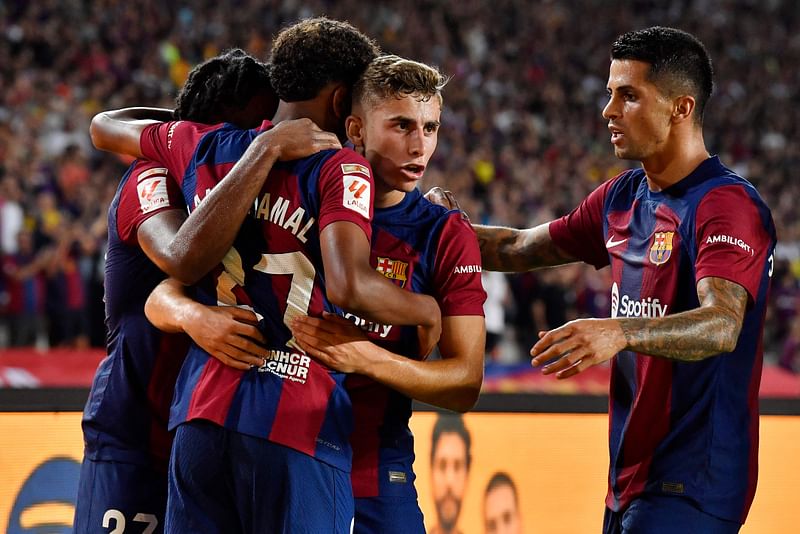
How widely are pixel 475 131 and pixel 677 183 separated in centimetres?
1471

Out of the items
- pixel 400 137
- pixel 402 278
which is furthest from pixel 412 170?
pixel 402 278

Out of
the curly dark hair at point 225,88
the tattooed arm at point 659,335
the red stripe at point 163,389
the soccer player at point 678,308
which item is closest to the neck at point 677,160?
the soccer player at point 678,308

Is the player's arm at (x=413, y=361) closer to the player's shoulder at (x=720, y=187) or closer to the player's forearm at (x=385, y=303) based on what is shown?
the player's forearm at (x=385, y=303)

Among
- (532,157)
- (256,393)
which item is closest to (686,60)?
(256,393)

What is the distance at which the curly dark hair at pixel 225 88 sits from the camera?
3.45m

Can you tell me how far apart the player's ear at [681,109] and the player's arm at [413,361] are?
42.5 inches

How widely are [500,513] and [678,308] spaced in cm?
151

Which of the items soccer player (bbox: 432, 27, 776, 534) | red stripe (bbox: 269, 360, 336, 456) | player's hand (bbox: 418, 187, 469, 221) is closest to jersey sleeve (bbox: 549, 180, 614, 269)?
soccer player (bbox: 432, 27, 776, 534)

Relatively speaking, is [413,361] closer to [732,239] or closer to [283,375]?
[283,375]

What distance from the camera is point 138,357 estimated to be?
11.0ft

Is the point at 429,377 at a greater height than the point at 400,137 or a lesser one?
lesser

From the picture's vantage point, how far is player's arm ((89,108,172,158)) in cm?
343

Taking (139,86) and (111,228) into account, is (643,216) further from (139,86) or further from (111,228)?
(139,86)

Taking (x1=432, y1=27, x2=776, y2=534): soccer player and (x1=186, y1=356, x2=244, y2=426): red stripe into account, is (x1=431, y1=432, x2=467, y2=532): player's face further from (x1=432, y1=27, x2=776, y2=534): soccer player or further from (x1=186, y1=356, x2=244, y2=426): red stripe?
(x1=186, y1=356, x2=244, y2=426): red stripe
